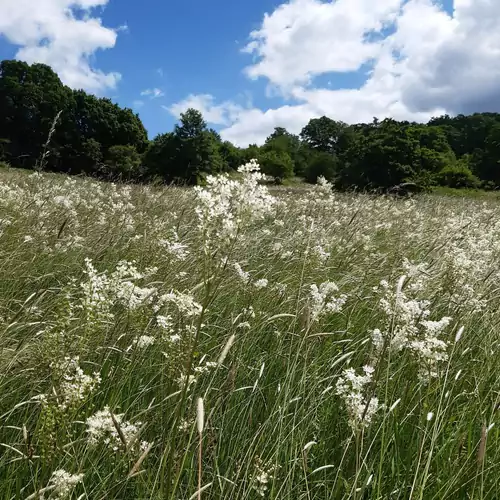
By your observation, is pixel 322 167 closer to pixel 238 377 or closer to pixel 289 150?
pixel 289 150

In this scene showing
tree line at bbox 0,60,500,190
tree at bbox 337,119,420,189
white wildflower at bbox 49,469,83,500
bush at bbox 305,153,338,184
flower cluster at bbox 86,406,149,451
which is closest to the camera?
white wildflower at bbox 49,469,83,500

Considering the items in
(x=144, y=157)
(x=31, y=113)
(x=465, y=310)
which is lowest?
(x=465, y=310)

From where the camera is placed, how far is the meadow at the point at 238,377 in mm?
1575

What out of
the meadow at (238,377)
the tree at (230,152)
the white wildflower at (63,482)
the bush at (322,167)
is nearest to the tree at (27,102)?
the tree at (230,152)

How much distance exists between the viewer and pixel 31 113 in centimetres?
6512

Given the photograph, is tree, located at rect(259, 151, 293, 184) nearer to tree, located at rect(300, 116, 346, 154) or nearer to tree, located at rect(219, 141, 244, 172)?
tree, located at rect(219, 141, 244, 172)

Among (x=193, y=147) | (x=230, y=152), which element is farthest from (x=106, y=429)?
(x=230, y=152)

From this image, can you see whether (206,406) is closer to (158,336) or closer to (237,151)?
(158,336)

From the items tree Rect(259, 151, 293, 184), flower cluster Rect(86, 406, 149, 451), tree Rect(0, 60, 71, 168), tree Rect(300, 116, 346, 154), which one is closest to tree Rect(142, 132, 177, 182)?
tree Rect(0, 60, 71, 168)

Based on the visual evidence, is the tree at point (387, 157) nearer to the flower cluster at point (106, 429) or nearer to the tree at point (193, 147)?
the tree at point (193, 147)

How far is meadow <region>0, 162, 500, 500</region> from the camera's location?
1575 millimetres

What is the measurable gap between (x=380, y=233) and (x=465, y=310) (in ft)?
14.0

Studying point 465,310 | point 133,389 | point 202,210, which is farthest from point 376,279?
point 202,210

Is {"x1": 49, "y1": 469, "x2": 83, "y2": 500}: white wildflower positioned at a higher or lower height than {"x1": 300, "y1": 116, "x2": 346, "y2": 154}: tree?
lower
